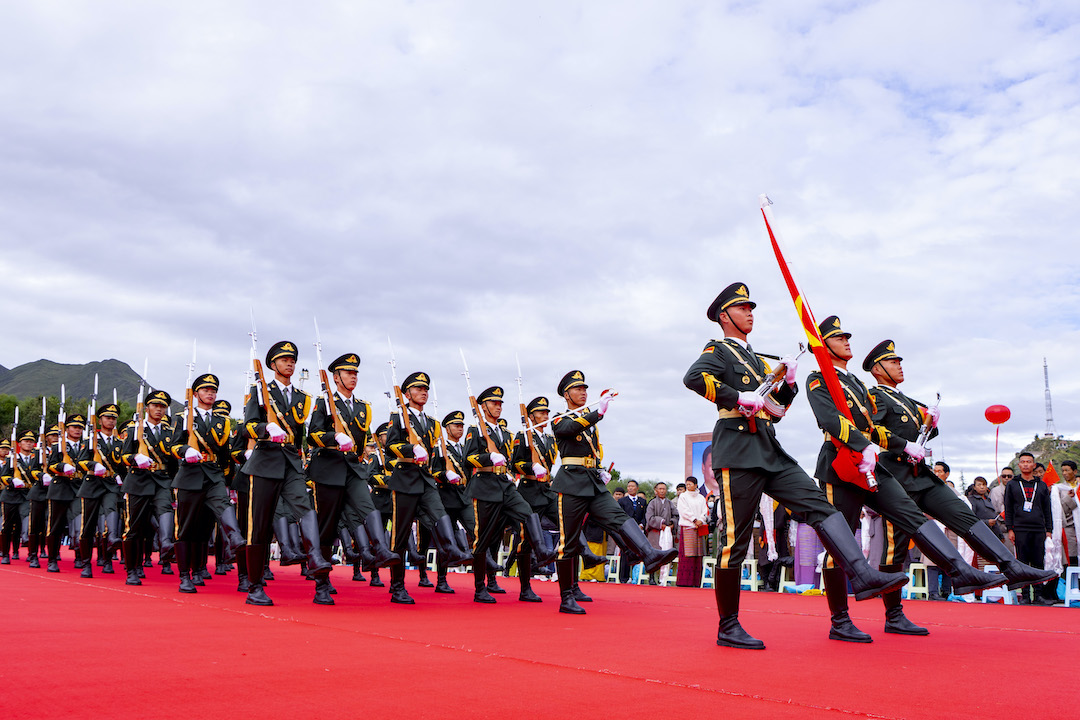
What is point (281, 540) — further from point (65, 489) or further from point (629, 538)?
point (65, 489)

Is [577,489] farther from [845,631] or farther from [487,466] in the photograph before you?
[845,631]

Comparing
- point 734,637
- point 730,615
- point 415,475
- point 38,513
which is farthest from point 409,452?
point 38,513

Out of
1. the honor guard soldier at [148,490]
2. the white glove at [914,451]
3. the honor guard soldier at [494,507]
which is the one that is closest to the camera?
the white glove at [914,451]

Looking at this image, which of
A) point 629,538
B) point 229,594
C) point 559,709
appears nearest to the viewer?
point 559,709

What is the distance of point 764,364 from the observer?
18.6 feet

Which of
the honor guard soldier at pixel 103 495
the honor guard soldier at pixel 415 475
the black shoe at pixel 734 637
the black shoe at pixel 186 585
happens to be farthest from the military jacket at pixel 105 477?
the black shoe at pixel 734 637

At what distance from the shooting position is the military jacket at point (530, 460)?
962 centimetres

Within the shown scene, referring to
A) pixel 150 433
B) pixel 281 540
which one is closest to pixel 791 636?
pixel 281 540

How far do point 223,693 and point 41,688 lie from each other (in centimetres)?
64

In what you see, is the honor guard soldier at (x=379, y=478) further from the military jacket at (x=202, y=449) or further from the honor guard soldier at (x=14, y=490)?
the honor guard soldier at (x=14, y=490)

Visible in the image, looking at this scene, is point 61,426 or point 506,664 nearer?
point 506,664

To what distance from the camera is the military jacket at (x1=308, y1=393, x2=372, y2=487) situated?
7973 millimetres

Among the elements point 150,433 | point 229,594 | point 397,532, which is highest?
point 150,433

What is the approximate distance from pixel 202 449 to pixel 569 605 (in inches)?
156
